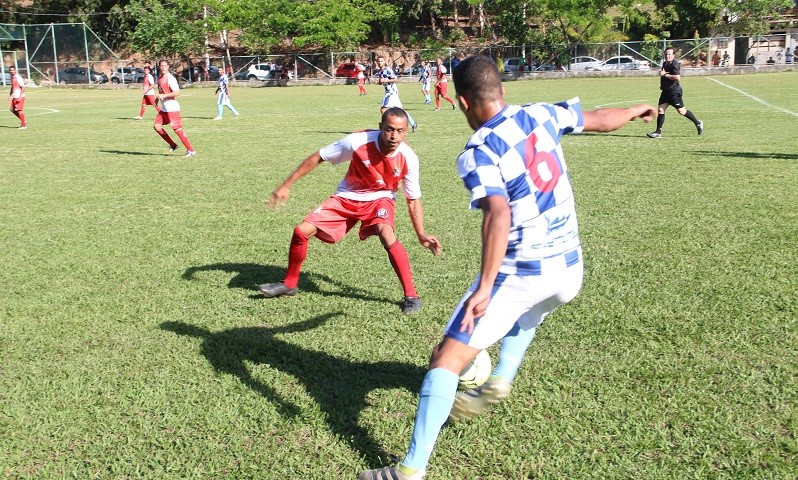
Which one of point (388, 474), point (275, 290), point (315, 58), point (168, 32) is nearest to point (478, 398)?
point (388, 474)

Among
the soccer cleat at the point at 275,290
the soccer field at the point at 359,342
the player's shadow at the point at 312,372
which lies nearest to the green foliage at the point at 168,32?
the soccer field at the point at 359,342

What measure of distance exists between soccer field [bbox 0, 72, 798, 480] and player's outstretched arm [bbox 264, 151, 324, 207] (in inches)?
36.1

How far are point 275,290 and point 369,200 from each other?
3.42 feet

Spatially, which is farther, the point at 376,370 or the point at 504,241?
the point at 376,370

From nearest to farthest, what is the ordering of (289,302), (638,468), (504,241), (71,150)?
(504,241) < (638,468) < (289,302) < (71,150)

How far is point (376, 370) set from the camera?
471cm

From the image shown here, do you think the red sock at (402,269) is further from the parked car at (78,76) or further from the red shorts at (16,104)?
the parked car at (78,76)

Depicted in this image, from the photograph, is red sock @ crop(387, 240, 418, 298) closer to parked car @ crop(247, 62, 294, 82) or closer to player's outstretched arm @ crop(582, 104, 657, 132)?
player's outstretched arm @ crop(582, 104, 657, 132)

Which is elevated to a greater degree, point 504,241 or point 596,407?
point 504,241

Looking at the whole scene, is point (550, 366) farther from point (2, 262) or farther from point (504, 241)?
point (2, 262)

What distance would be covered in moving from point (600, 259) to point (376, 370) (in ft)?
10.0

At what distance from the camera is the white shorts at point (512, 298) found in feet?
10.8

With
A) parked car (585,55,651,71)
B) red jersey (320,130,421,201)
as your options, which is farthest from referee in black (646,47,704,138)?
parked car (585,55,651,71)

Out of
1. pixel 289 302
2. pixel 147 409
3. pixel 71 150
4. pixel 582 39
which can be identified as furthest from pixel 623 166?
pixel 582 39
